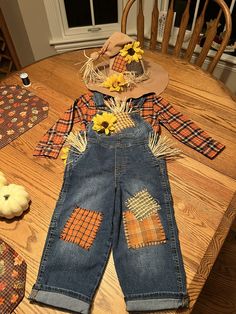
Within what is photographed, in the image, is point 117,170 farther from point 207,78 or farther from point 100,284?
point 207,78

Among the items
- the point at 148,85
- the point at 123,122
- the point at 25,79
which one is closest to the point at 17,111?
the point at 25,79

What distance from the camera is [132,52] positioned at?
1085 millimetres

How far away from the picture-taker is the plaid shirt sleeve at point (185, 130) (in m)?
0.89

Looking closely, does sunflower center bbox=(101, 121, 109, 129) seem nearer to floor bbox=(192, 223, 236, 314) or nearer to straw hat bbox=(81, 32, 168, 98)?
straw hat bbox=(81, 32, 168, 98)

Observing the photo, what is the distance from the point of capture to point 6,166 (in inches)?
35.1

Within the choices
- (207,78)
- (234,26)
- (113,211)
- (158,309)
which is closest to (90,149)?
(113,211)

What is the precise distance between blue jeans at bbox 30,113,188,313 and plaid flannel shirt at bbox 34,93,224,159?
117 millimetres

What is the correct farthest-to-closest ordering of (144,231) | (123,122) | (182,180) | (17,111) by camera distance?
1. (17,111)
2. (123,122)
3. (182,180)
4. (144,231)

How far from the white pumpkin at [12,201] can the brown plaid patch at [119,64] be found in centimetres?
66

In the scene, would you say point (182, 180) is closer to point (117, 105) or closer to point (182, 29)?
point (117, 105)

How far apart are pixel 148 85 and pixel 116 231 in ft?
2.20

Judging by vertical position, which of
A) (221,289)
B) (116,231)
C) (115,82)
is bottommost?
(221,289)

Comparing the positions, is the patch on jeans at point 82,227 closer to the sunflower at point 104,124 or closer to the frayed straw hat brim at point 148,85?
the sunflower at point 104,124

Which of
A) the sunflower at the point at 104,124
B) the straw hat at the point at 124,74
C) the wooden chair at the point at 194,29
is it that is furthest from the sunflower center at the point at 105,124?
the wooden chair at the point at 194,29
